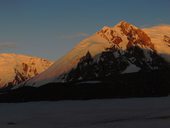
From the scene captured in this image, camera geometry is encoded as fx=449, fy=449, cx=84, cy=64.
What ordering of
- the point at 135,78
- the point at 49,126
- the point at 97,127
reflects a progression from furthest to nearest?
the point at 135,78 < the point at 49,126 < the point at 97,127

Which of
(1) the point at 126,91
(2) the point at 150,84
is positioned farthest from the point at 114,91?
(2) the point at 150,84

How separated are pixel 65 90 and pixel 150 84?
30150 millimetres

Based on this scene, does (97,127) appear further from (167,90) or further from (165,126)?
(167,90)

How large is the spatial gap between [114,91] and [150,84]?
16.1 meters

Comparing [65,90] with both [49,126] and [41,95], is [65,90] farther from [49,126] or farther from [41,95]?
[49,126]

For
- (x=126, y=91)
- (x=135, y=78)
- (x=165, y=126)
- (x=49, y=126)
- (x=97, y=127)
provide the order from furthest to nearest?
(x=135, y=78)
(x=126, y=91)
(x=49, y=126)
(x=97, y=127)
(x=165, y=126)

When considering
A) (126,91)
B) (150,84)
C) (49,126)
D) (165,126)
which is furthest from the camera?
(150,84)

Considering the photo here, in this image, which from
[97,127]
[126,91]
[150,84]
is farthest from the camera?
[150,84]

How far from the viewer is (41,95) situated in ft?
531

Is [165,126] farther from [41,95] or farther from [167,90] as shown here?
[41,95]

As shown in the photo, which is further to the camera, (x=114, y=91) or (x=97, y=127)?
(x=114, y=91)

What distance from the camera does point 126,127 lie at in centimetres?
4284

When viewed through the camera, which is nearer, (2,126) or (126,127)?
(126,127)

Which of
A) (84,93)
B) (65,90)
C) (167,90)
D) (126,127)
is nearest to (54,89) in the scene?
(65,90)
